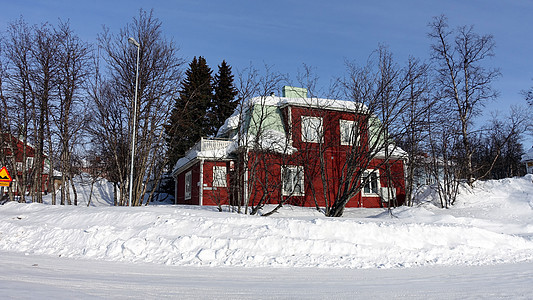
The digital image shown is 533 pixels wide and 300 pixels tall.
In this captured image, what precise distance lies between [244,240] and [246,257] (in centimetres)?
84

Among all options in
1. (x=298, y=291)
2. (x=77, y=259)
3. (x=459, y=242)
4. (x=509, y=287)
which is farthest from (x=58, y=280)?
(x=459, y=242)

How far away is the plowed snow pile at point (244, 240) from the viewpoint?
873 centimetres

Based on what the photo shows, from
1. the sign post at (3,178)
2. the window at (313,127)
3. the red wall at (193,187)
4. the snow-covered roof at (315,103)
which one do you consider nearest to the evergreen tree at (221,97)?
the red wall at (193,187)

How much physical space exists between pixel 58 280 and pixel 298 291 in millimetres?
3918

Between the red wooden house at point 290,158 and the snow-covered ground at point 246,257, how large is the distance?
4.31m

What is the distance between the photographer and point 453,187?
19.7 m

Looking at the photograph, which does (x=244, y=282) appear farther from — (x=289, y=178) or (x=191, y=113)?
(x=191, y=113)

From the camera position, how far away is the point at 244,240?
370 inches

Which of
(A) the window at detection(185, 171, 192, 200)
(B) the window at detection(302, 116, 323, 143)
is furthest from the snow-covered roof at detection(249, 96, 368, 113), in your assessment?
(A) the window at detection(185, 171, 192, 200)

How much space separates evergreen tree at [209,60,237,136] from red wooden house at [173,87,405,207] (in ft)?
42.5

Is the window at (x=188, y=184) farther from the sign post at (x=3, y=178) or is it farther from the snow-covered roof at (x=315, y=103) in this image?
the sign post at (x=3, y=178)

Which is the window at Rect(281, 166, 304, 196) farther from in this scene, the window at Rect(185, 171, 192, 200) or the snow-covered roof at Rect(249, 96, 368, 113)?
the window at Rect(185, 171, 192, 200)

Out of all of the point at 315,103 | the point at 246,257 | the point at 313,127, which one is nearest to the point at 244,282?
the point at 246,257

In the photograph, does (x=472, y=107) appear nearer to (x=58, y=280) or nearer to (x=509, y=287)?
(x=509, y=287)
